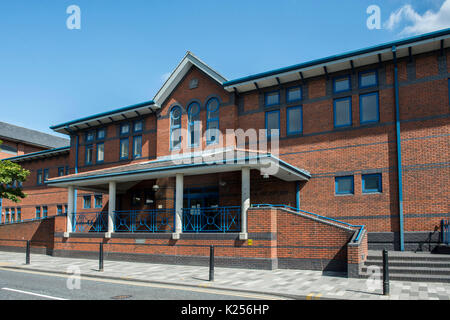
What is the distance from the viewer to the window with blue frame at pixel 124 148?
933 inches

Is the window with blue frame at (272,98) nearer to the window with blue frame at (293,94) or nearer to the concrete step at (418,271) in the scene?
the window with blue frame at (293,94)

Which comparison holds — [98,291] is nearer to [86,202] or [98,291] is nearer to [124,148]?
[124,148]

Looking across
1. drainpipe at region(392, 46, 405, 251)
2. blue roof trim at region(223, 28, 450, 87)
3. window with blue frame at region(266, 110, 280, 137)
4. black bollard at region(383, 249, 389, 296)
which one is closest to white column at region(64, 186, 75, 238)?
blue roof trim at region(223, 28, 450, 87)

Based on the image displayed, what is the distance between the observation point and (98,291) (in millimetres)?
10094

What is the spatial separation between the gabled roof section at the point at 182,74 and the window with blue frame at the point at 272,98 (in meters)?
2.20

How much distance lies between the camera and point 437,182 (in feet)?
48.0

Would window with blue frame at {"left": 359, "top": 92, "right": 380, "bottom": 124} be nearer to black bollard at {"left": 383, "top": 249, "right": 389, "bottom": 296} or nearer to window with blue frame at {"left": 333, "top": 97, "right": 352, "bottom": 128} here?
window with blue frame at {"left": 333, "top": 97, "right": 352, "bottom": 128}

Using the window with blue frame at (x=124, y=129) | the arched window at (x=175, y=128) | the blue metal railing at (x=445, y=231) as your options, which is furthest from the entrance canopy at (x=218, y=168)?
the blue metal railing at (x=445, y=231)

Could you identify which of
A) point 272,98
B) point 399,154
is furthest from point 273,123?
point 399,154

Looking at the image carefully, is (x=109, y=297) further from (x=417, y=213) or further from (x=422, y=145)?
(x=422, y=145)

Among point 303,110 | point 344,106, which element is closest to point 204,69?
point 303,110

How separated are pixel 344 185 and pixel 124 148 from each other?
13326 millimetres

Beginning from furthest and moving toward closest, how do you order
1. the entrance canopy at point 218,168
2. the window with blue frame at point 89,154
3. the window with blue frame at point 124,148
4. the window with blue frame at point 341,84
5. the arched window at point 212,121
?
the window with blue frame at point 89,154 → the window with blue frame at point 124,148 → the arched window at point 212,121 → the window with blue frame at point 341,84 → the entrance canopy at point 218,168

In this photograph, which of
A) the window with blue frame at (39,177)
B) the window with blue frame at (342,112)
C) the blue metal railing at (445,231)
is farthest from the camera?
the window with blue frame at (39,177)
